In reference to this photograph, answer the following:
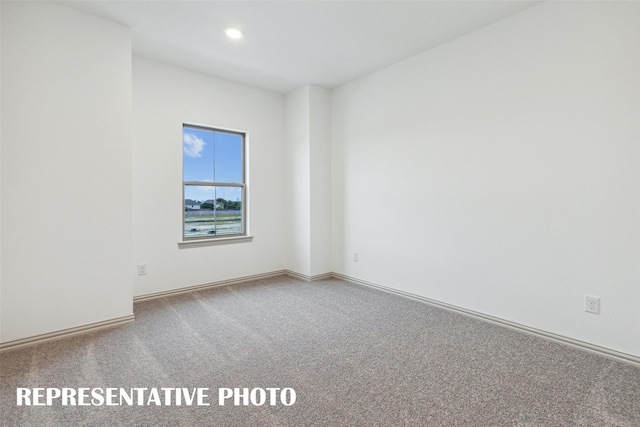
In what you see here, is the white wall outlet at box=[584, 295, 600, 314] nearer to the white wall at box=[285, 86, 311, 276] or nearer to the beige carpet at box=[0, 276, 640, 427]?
the beige carpet at box=[0, 276, 640, 427]

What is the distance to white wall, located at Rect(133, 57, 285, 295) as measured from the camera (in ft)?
11.5

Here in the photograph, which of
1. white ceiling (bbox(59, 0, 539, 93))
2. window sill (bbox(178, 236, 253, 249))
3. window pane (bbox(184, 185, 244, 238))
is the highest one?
white ceiling (bbox(59, 0, 539, 93))

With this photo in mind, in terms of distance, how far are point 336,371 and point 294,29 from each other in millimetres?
2871

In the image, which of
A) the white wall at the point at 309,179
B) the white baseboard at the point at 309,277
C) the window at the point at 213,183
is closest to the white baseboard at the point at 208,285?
the white baseboard at the point at 309,277

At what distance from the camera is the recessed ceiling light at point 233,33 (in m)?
2.92

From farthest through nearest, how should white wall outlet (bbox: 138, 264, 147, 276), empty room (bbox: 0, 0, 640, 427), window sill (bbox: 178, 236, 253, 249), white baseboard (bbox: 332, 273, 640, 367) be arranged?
window sill (bbox: 178, 236, 253, 249), white wall outlet (bbox: 138, 264, 147, 276), white baseboard (bbox: 332, 273, 640, 367), empty room (bbox: 0, 0, 640, 427)

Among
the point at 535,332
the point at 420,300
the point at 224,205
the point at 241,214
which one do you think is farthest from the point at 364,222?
the point at 535,332

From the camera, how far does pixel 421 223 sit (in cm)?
347

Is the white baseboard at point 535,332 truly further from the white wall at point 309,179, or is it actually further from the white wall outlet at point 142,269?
the white wall outlet at point 142,269

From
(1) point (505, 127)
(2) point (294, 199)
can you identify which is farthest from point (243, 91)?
(1) point (505, 127)

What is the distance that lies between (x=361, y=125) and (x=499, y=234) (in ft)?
6.99

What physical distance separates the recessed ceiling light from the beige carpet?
2.68 meters

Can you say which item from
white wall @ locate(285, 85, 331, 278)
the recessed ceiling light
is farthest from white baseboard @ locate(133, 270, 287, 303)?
the recessed ceiling light

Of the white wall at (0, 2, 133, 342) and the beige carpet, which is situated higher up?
the white wall at (0, 2, 133, 342)
